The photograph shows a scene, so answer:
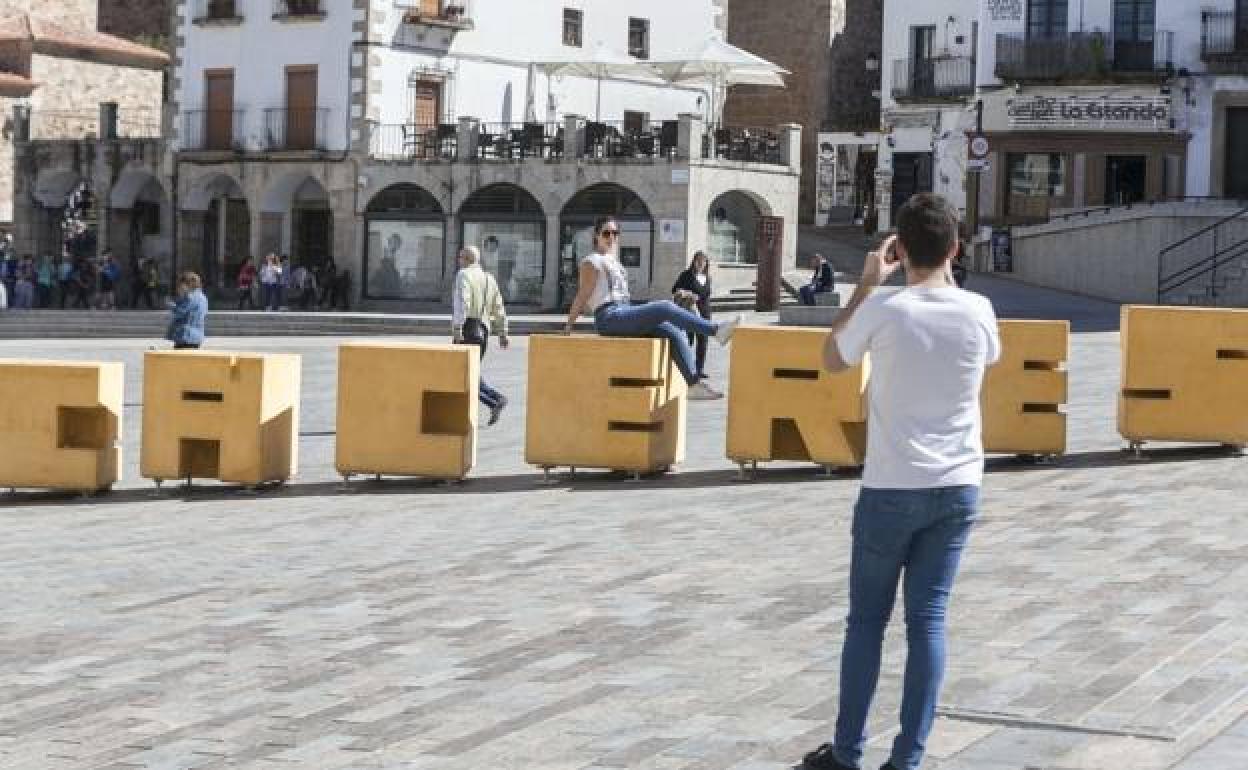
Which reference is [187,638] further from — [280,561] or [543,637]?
[280,561]

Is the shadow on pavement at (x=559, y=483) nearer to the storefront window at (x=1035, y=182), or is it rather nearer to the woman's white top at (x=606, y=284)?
the woman's white top at (x=606, y=284)

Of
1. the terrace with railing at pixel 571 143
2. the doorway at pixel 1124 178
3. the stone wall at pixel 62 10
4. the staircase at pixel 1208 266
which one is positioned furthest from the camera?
the stone wall at pixel 62 10

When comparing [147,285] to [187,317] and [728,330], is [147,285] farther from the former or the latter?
[728,330]

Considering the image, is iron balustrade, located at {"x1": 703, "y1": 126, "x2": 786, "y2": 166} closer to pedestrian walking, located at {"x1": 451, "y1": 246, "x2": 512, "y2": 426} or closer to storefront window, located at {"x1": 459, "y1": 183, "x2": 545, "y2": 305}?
storefront window, located at {"x1": 459, "y1": 183, "x2": 545, "y2": 305}

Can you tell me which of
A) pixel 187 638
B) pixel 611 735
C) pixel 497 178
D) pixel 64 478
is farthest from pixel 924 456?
pixel 497 178

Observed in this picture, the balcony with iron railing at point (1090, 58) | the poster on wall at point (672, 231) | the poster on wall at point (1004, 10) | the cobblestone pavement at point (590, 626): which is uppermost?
the poster on wall at point (1004, 10)

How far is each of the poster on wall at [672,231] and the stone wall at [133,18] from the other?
2789cm

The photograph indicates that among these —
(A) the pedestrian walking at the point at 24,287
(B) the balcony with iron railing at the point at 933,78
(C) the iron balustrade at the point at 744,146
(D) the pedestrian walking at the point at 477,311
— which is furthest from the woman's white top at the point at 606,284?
(B) the balcony with iron railing at the point at 933,78

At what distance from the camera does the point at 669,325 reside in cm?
1556

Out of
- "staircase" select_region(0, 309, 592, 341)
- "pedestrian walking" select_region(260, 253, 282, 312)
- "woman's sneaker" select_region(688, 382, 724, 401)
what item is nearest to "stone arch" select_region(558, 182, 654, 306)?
"staircase" select_region(0, 309, 592, 341)

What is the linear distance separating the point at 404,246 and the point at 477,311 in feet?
99.6

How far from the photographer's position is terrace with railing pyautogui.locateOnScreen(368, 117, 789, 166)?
151 ft

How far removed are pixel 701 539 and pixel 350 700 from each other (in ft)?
14.0

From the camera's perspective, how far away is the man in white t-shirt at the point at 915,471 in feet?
21.5
